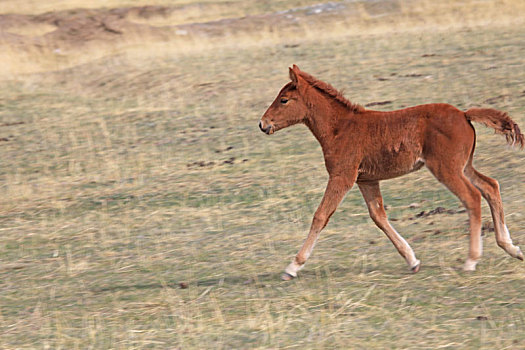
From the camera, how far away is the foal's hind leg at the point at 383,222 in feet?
26.2

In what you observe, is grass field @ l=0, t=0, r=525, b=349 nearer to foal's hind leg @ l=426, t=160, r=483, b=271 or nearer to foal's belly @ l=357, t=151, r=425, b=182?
foal's hind leg @ l=426, t=160, r=483, b=271

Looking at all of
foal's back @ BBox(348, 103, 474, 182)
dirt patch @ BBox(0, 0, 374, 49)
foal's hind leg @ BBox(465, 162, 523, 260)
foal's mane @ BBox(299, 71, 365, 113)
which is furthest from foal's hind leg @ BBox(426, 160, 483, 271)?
dirt patch @ BBox(0, 0, 374, 49)

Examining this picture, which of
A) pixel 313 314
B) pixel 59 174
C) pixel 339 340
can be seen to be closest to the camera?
pixel 339 340

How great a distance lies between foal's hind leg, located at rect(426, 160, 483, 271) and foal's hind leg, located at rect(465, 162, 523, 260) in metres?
0.21

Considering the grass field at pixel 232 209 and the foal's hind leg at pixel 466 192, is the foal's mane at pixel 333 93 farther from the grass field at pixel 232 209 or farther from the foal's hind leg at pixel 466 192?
the grass field at pixel 232 209

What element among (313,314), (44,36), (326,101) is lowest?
(44,36)

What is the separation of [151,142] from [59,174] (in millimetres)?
Result: 2133

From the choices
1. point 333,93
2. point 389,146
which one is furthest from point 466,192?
point 333,93

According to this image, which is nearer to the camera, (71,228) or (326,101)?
(326,101)

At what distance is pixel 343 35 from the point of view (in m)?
23.9

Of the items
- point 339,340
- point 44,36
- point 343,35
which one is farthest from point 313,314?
point 44,36

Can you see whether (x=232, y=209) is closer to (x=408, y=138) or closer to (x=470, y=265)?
(x=408, y=138)

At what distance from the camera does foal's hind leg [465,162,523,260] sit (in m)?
7.79

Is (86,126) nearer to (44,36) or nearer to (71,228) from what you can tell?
(71,228)
